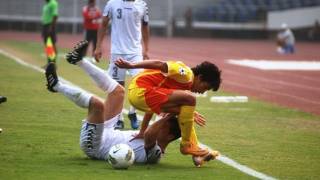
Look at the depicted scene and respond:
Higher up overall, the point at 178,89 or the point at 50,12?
the point at 178,89

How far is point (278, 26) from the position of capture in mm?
54219

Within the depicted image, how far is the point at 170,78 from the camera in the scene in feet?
33.3

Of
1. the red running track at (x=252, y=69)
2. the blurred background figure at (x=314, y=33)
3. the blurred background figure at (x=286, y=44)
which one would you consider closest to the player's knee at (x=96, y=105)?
the red running track at (x=252, y=69)

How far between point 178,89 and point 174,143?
2.07 metres

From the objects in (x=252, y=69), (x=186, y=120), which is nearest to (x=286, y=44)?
(x=252, y=69)

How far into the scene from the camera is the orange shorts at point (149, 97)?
10.1 meters

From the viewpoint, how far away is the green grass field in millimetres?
9562

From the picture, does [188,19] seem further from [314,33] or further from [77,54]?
[77,54]

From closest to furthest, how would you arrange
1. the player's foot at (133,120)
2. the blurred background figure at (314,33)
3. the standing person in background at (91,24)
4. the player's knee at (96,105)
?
the player's knee at (96,105)
the player's foot at (133,120)
the standing person in background at (91,24)
the blurred background figure at (314,33)

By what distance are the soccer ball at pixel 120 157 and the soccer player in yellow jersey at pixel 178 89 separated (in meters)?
0.67

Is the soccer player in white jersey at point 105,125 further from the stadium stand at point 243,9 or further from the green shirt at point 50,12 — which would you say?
the stadium stand at point 243,9

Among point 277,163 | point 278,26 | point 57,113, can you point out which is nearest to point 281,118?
point 57,113

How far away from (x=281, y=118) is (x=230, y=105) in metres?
2.09

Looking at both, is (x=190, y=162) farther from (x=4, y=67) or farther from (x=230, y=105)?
(x=4, y=67)
